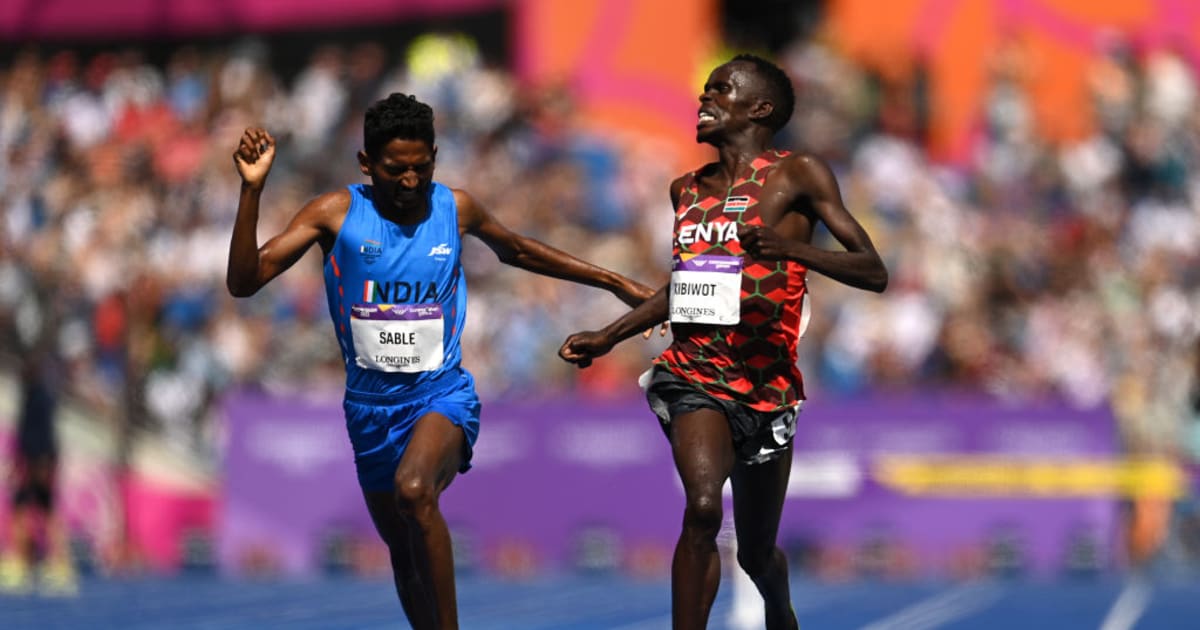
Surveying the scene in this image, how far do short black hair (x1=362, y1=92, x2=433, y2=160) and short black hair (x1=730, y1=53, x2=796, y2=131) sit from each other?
1313 mm

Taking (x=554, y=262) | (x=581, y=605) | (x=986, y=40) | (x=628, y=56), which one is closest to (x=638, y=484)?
(x=581, y=605)

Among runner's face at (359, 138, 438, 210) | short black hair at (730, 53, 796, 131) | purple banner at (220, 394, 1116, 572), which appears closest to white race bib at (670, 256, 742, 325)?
short black hair at (730, 53, 796, 131)

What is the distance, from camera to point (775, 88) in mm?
8312

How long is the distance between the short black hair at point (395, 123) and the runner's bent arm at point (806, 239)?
139 centimetres

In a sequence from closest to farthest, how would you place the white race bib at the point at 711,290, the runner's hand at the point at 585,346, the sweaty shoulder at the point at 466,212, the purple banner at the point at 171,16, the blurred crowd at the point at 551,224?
1. the white race bib at the point at 711,290
2. the runner's hand at the point at 585,346
3. the sweaty shoulder at the point at 466,212
4. the blurred crowd at the point at 551,224
5. the purple banner at the point at 171,16

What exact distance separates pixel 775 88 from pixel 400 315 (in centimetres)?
179

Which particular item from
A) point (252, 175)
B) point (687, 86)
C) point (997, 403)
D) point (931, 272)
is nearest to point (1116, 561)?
point (997, 403)

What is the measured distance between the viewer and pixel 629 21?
24.0 meters

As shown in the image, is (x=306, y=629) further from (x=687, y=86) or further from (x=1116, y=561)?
(x=687, y=86)

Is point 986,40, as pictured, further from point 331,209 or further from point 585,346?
point 331,209

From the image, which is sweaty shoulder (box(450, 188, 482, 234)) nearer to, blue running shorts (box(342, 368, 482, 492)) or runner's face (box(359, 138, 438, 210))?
runner's face (box(359, 138, 438, 210))

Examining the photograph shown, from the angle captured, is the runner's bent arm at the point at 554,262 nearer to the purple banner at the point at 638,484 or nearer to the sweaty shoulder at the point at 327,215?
the sweaty shoulder at the point at 327,215

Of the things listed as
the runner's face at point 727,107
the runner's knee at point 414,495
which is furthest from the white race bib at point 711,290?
the runner's knee at point 414,495

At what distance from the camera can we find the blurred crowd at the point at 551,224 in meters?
17.9
